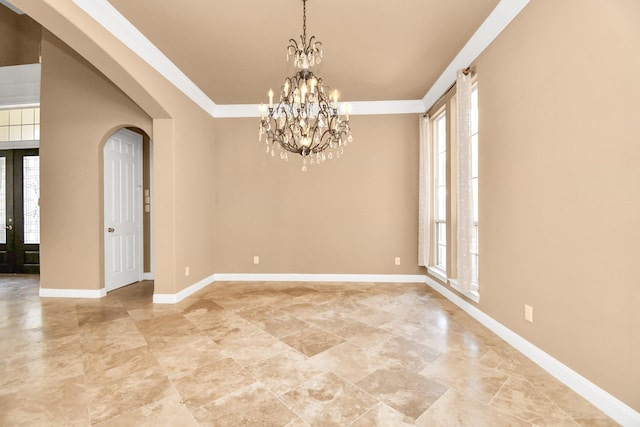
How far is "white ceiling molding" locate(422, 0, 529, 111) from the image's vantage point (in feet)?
8.49

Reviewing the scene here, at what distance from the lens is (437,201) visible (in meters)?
4.82

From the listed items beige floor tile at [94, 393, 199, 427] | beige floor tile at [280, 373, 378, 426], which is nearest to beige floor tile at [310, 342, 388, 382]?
beige floor tile at [280, 373, 378, 426]

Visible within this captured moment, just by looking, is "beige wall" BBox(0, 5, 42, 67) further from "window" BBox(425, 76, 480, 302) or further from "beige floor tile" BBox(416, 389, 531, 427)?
"beige floor tile" BBox(416, 389, 531, 427)

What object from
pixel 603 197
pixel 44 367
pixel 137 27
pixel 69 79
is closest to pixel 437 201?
pixel 603 197

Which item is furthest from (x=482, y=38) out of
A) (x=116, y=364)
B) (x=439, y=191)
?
(x=116, y=364)

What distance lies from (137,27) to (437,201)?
452 cm

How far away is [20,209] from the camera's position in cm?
579

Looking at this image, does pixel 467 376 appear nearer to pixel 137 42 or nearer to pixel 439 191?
pixel 439 191

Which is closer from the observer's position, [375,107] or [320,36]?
[320,36]

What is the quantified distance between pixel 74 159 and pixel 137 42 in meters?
2.28

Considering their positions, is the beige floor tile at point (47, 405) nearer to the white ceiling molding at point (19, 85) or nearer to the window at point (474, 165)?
the window at point (474, 165)

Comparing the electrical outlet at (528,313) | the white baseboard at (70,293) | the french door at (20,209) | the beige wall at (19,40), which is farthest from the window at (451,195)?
the french door at (20,209)

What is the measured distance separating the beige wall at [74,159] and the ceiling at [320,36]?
144 centimetres

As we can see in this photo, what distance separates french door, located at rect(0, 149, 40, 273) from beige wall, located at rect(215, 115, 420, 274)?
3790 millimetres
